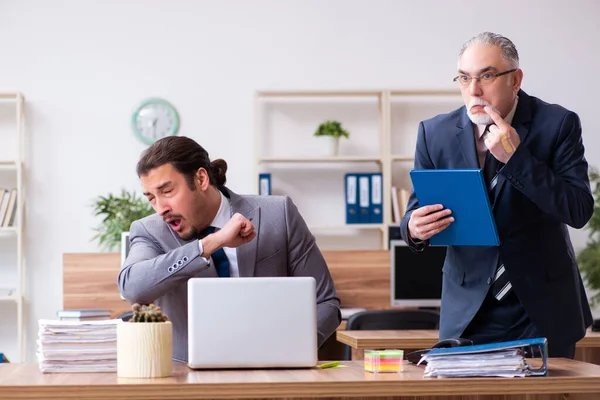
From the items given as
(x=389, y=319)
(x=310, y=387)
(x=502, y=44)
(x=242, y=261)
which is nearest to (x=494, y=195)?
(x=502, y=44)

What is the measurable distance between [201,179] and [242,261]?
0.24 m

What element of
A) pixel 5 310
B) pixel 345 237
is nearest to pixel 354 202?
pixel 345 237

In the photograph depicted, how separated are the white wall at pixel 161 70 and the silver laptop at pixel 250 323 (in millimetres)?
4375

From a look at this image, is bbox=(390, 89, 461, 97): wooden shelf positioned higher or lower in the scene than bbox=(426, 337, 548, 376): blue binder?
higher

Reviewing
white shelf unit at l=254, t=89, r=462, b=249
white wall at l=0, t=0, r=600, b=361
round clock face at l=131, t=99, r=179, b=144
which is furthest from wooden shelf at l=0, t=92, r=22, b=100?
white shelf unit at l=254, t=89, r=462, b=249

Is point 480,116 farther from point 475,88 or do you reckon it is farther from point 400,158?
point 400,158

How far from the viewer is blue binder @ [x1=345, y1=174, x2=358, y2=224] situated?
618 centimetres

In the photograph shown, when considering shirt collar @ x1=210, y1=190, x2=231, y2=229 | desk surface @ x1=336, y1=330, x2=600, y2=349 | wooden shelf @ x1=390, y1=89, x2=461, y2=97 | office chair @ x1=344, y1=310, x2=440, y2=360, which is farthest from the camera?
wooden shelf @ x1=390, y1=89, x2=461, y2=97

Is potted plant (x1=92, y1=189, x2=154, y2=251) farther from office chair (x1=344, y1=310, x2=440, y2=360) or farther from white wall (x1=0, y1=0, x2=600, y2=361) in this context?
office chair (x1=344, y1=310, x2=440, y2=360)

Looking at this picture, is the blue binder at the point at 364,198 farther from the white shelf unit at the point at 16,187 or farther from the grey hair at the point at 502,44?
the grey hair at the point at 502,44

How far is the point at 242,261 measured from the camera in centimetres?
251

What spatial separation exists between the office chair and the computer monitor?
98 cm

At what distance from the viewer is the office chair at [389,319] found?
179 inches

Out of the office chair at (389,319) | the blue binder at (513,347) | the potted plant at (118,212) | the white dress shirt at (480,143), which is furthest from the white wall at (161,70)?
the blue binder at (513,347)
